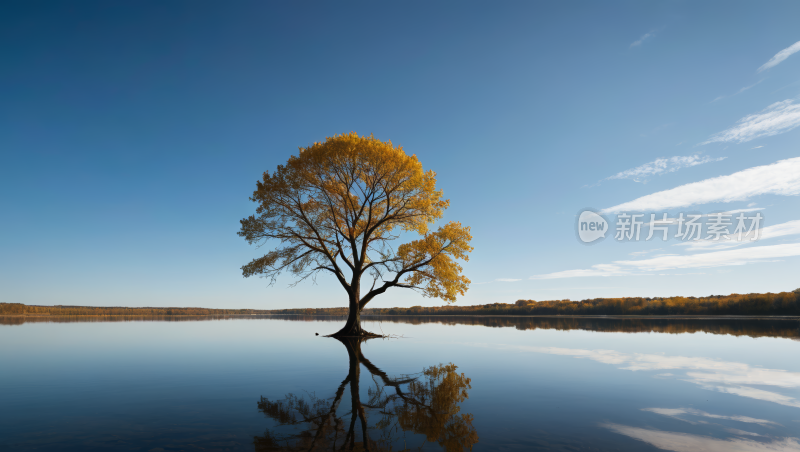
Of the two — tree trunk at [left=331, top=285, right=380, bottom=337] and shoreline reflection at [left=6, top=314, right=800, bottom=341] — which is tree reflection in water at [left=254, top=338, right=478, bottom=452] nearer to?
tree trunk at [left=331, top=285, right=380, bottom=337]

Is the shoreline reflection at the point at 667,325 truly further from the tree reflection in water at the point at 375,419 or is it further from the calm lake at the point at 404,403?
the tree reflection in water at the point at 375,419

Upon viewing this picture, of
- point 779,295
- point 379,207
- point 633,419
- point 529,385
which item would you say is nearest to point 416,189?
point 379,207

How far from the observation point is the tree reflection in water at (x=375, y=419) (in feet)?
19.9

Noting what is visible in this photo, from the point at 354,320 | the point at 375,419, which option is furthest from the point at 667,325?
the point at 375,419

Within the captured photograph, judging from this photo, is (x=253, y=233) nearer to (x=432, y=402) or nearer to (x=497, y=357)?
(x=497, y=357)

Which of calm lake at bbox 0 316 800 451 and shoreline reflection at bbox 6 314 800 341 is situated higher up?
calm lake at bbox 0 316 800 451

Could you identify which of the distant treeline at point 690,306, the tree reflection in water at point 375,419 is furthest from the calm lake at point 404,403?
the distant treeline at point 690,306

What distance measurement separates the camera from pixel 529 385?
419 inches

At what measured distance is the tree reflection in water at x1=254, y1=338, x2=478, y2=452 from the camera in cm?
606

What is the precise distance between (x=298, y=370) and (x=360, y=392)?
4423 mm

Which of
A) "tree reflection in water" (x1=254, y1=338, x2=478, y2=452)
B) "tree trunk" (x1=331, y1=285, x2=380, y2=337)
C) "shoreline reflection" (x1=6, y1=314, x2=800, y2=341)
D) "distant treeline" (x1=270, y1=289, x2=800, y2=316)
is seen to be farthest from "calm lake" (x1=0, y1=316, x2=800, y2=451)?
"distant treeline" (x1=270, y1=289, x2=800, y2=316)

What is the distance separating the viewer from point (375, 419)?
7367mm

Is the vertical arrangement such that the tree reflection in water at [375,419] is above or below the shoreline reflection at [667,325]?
above

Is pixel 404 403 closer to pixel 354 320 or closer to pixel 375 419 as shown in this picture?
pixel 375 419
